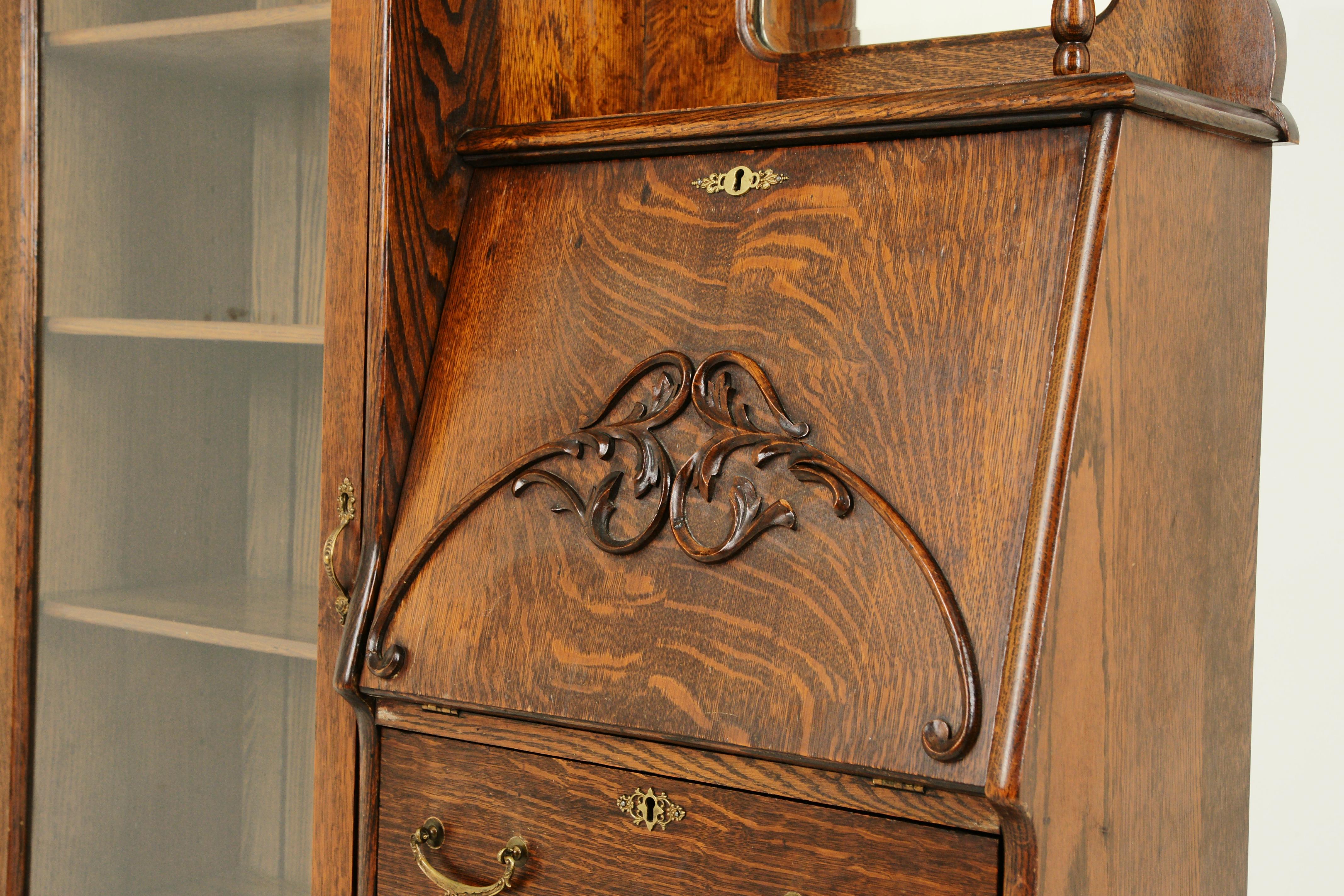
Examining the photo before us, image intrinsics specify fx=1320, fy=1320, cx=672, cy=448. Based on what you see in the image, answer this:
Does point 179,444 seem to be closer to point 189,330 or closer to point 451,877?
point 189,330

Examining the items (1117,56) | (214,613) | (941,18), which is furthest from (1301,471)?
(214,613)

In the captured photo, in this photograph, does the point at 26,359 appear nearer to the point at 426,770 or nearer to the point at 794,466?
the point at 426,770

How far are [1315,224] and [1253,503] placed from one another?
341mm

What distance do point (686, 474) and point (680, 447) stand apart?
0.10 feet

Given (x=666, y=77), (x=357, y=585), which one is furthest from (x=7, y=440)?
(x=666, y=77)

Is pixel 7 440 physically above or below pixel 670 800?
above

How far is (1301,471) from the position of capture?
1431 mm

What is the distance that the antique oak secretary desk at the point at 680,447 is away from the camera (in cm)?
103

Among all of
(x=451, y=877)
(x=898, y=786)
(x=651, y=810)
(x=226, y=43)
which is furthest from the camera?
(x=226, y=43)

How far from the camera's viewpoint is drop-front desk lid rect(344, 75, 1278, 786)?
1.03 metres

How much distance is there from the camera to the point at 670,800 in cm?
115

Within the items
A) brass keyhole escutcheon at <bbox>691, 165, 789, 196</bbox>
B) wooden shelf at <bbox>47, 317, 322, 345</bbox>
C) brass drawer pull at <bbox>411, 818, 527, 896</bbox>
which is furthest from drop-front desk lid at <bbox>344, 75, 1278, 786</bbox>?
wooden shelf at <bbox>47, 317, 322, 345</bbox>

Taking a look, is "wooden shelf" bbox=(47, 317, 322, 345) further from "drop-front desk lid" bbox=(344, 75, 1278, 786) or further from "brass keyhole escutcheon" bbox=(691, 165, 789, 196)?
"brass keyhole escutcheon" bbox=(691, 165, 789, 196)

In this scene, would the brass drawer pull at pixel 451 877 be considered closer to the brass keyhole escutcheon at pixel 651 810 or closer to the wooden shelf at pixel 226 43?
the brass keyhole escutcheon at pixel 651 810
